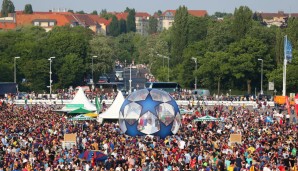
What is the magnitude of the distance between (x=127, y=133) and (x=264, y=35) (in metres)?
72.3

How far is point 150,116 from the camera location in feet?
139

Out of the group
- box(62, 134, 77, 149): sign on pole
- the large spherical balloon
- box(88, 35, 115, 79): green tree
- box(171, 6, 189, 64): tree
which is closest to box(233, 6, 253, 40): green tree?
box(171, 6, 189, 64): tree

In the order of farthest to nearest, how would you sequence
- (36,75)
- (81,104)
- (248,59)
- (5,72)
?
(5,72)
(36,75)
(248,59)
(81,104)

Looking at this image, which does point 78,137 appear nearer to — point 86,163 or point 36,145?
point 36,145

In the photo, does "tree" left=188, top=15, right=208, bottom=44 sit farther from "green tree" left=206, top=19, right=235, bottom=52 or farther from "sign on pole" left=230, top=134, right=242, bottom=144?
"sign on pole" left=230, top=134, right=242, bottom=144

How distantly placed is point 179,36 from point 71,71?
54.5 feet

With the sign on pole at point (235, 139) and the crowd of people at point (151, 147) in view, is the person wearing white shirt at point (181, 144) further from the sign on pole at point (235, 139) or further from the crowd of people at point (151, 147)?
the sign on pole at point (235, 139)

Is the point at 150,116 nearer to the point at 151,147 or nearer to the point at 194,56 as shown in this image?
the point at 151,147

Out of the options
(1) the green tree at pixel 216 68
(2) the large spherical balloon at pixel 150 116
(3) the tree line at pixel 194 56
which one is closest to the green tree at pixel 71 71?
(3) the tree line at pixel 194 56

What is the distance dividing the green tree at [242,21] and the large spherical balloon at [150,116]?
68.0m

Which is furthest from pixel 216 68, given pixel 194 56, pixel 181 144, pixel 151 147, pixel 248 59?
pixel 151 147

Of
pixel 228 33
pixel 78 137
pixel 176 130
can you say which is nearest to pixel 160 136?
pixel 176 130

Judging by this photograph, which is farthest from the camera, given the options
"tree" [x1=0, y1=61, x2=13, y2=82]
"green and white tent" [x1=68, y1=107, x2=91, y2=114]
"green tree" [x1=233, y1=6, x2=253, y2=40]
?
"green tree" [x1=233, y1=6, x2=253, y2=40]

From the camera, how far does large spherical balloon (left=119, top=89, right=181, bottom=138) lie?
42469 millimetres
